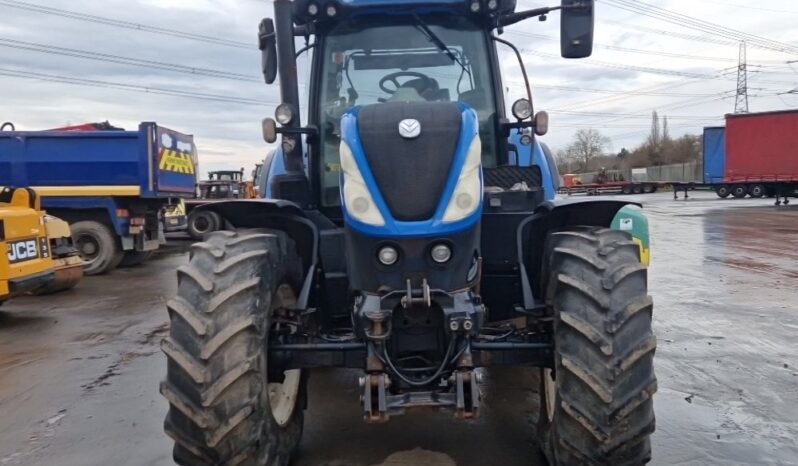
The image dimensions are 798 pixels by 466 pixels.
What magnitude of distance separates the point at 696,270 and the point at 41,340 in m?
9.92

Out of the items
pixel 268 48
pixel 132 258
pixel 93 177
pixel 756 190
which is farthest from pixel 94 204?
pixel 756 190

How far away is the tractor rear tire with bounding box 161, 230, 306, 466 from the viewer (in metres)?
3.02

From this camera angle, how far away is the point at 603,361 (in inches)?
118

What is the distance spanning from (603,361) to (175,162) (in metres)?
12.6

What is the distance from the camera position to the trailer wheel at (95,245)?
12797mm

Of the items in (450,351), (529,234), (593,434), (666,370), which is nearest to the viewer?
(593,434)

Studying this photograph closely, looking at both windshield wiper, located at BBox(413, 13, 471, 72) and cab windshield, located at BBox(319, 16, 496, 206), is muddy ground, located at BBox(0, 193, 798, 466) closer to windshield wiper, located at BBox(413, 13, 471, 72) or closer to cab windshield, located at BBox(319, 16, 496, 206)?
cab windshield, located at BBox(319, 16, 496, 206)

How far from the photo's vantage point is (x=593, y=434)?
3010mm

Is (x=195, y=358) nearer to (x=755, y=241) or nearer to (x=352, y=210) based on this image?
(x=352, y=210)

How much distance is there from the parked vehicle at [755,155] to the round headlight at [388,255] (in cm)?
3362

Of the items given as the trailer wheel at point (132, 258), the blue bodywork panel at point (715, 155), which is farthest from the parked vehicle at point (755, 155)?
the trailer wheel at point (132, 258)

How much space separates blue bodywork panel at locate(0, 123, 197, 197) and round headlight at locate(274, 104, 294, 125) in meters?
9.48

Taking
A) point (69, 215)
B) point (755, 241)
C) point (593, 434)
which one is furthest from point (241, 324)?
point (755, 241)

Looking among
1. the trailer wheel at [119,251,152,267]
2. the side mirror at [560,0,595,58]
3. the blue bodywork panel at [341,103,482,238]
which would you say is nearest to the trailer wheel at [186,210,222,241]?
the trailer wheel at [119,251,152,267]
